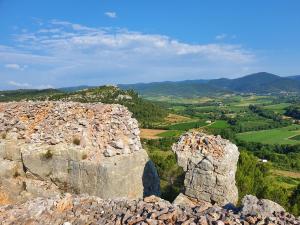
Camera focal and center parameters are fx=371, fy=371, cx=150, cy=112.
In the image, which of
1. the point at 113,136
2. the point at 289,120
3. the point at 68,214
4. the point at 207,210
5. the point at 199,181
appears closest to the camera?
the point at 207,210

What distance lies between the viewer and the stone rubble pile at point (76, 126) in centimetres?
1784

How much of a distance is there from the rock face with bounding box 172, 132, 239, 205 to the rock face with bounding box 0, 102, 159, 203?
265 centimetres

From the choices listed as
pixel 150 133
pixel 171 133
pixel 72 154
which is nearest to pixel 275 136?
pixel 171 133

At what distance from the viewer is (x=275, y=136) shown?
383ft

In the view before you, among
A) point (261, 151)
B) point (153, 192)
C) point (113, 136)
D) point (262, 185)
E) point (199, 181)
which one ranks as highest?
point (113, 136)

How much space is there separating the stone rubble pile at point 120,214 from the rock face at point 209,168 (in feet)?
14.7

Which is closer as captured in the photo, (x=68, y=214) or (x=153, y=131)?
(x=68, y=214)

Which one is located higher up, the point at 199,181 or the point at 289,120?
the point at 199,181

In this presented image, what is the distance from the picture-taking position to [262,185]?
2877 cm

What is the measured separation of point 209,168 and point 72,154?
6.45m

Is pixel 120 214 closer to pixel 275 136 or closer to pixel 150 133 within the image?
pixel 150 133

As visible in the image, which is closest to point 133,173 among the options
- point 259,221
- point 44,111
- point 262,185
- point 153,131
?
point 44,111

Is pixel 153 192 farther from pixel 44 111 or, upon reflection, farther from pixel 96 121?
pixel 44 111

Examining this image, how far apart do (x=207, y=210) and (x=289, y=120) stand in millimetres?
149385
